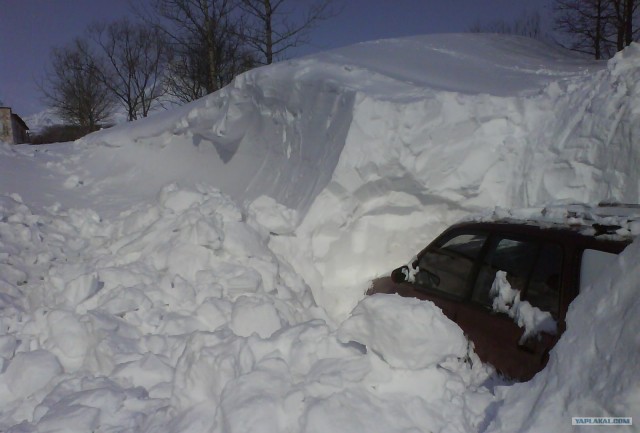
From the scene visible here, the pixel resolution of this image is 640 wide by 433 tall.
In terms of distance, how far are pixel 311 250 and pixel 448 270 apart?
7.56 ft

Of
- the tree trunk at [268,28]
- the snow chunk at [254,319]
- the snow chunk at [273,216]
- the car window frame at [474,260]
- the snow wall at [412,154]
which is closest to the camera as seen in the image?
the car window frame at [474,260]

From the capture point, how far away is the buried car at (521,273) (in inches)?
112

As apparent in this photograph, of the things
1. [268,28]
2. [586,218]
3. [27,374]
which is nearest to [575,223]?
[586,218]

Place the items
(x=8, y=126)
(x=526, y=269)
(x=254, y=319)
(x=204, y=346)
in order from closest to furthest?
(x=526, y=269), (x=204, y=346), (x=254, y=319), (x=8, y=126)

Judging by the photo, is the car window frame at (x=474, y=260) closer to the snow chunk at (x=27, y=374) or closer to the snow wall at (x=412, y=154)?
the snow wall at (x=412, y=154)

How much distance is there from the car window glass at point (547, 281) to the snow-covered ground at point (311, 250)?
0.55 metres

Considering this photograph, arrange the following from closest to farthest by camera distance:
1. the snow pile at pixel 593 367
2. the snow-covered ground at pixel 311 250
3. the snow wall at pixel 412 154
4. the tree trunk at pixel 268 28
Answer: the snow pile at pixel 593 367 → the snow-covered ground at pixel 311 250 → the snow wall at pixel 412 154 → the tree trunk at pixel 268 28

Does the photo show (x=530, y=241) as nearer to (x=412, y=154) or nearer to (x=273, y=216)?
(x=412, y=154)

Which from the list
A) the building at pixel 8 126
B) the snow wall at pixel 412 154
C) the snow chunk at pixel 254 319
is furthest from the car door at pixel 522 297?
the building at pixel 8 126

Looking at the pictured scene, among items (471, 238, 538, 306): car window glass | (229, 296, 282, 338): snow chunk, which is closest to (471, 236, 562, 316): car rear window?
(471, 238, 538, 306): car window glass

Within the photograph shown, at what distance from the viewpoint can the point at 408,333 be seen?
108 inches

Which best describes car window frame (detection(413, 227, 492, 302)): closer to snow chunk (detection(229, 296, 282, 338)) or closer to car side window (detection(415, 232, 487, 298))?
car side window (detection(415, 232, 487, 298))

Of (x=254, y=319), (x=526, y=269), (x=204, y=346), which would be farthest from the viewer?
(x=254, y=319)

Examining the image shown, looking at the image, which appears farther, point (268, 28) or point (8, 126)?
point (8, 126)
